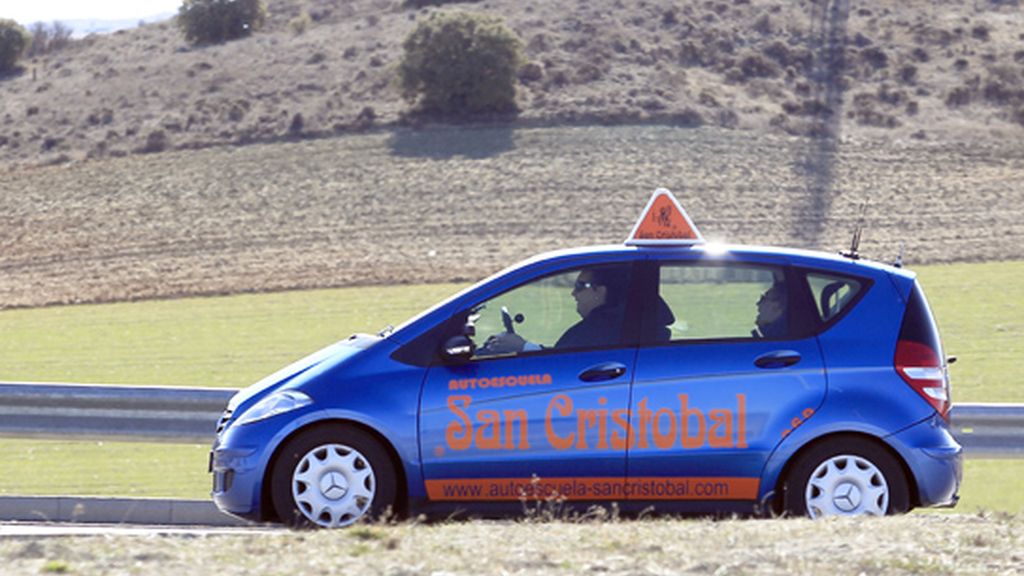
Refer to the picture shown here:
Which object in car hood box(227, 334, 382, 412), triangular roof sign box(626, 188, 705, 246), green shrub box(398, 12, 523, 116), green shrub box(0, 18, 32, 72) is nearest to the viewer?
car hood box(227, 334, 382, 412)

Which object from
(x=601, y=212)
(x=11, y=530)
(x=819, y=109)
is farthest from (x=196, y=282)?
(x=11, y=530)

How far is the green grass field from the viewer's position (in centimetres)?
1564

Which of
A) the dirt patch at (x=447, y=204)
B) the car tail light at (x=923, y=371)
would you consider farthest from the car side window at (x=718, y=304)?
the dirt patch at (x=447, y=204)

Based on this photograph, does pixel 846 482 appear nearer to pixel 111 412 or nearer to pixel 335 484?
pixel 335 484

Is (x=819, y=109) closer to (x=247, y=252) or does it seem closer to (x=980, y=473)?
(x=247, y=252)

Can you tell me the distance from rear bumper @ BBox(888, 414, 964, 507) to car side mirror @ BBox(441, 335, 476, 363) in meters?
2.28

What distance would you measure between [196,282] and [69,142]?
59.5ft

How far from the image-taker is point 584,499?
8430 mm

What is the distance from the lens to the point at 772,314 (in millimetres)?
8562

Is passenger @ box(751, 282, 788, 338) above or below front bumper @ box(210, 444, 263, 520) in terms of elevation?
above

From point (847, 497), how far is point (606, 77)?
48201mm

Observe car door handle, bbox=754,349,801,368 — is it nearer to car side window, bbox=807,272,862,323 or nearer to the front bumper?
car side window, bbox=807,272,862,323

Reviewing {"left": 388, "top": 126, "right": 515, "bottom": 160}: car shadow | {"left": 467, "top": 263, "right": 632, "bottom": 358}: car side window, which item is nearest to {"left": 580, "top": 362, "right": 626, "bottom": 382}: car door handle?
{"left": 467, "top": 263, "right": 632, "bottom": 358}: car side window

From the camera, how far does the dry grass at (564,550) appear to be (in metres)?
6.46
